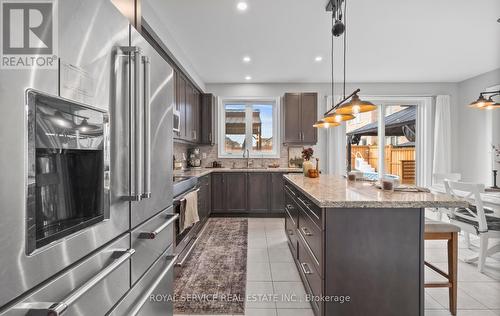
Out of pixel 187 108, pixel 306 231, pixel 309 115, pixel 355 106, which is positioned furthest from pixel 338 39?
pixel 306 231

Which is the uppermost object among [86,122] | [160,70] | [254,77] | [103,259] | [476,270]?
[254,77]

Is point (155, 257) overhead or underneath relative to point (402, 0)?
underneath

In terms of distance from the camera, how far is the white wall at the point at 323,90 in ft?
17.7

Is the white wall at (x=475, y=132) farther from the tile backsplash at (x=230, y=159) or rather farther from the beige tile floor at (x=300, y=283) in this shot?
the tile backsplash at (x=230, y=159)

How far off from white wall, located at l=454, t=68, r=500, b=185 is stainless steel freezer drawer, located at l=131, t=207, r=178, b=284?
19.7ft

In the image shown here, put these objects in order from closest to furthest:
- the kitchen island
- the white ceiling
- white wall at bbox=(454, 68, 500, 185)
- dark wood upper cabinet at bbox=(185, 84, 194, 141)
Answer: the kitchen island, the white ceiling, dark wood upper cabinet at bbox=(185, 84, 194, 141), white wall at bbox=(454, 68, 500, 185)

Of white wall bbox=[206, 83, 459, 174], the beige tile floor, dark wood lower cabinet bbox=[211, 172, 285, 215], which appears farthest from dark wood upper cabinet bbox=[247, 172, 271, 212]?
white wall bbox=[206, 83, 459, 174]

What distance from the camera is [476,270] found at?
103 inches

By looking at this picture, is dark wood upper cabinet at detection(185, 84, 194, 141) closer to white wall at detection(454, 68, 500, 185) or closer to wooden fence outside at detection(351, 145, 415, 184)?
wooden fence outside at detection(351, 145, 415, 184)

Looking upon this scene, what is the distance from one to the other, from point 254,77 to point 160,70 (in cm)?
393

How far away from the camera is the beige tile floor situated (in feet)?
6.47

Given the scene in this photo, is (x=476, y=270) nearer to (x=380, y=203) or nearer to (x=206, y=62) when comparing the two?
(x=380, y=203)

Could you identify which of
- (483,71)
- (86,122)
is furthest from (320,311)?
(483,71)

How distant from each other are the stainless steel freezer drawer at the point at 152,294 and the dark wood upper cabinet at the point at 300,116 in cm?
408
